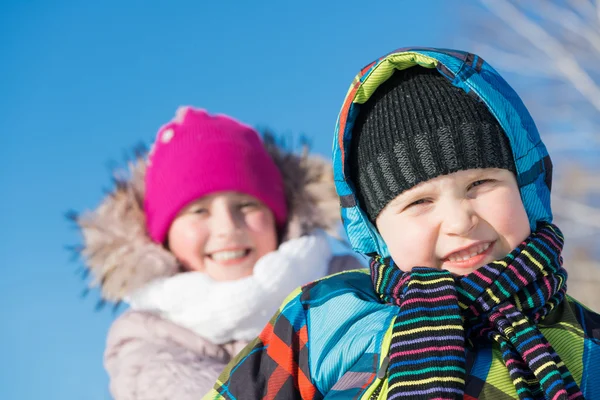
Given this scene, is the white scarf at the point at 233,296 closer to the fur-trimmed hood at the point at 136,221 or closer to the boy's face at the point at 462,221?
the fur-trimmed hood at the point at 136,221

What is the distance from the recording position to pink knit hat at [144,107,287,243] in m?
2.96

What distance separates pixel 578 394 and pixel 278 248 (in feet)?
5.92

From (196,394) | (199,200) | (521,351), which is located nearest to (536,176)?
(521,351)

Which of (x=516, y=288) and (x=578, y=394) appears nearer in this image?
(x=578, y=394)

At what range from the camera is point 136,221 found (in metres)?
3.15

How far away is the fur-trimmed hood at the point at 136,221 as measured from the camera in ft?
9.86

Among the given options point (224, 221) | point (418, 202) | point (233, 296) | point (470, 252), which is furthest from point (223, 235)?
point (470, 252)

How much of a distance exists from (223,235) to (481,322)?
5.14ft

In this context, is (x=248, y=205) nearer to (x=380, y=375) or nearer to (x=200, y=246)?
(x=200, y=246)

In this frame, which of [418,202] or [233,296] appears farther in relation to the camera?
[233,296]

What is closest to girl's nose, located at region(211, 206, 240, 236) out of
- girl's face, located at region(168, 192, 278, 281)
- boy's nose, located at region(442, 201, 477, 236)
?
girl's face, located at region(168, 192, 278, 281)

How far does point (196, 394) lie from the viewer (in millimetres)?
2461

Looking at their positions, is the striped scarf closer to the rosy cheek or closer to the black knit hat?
the black knit hat

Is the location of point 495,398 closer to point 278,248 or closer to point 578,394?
point 578,394
